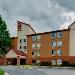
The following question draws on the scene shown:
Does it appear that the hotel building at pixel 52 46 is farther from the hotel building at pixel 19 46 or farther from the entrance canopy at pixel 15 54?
the hotel building at pixel 19 46

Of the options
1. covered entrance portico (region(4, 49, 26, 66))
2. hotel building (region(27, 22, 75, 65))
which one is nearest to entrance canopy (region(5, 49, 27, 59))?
covered entrance portico (region(4, 49, 26, 66))

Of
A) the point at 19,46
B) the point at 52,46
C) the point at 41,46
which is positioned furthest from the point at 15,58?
the point at 52,46

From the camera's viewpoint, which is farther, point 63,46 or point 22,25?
point 22,25

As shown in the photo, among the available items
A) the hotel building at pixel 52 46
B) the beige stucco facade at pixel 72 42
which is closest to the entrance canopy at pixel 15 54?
the hotel building at pixel 52 46

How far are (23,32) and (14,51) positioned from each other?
7721 millimetres

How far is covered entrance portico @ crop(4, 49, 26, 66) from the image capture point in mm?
89781

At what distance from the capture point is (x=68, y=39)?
8075 centimetres

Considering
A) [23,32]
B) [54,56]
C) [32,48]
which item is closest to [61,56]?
[54,56]

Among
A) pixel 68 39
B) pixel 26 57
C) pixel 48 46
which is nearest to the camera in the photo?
pixel 68 39

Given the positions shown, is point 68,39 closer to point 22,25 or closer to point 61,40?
point 61,40

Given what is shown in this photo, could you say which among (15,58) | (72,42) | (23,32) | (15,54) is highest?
(23,32)

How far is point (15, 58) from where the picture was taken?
92.4m

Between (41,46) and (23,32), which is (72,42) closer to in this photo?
(41,46)

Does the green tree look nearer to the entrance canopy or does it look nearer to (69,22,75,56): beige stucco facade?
the entrance canopy
